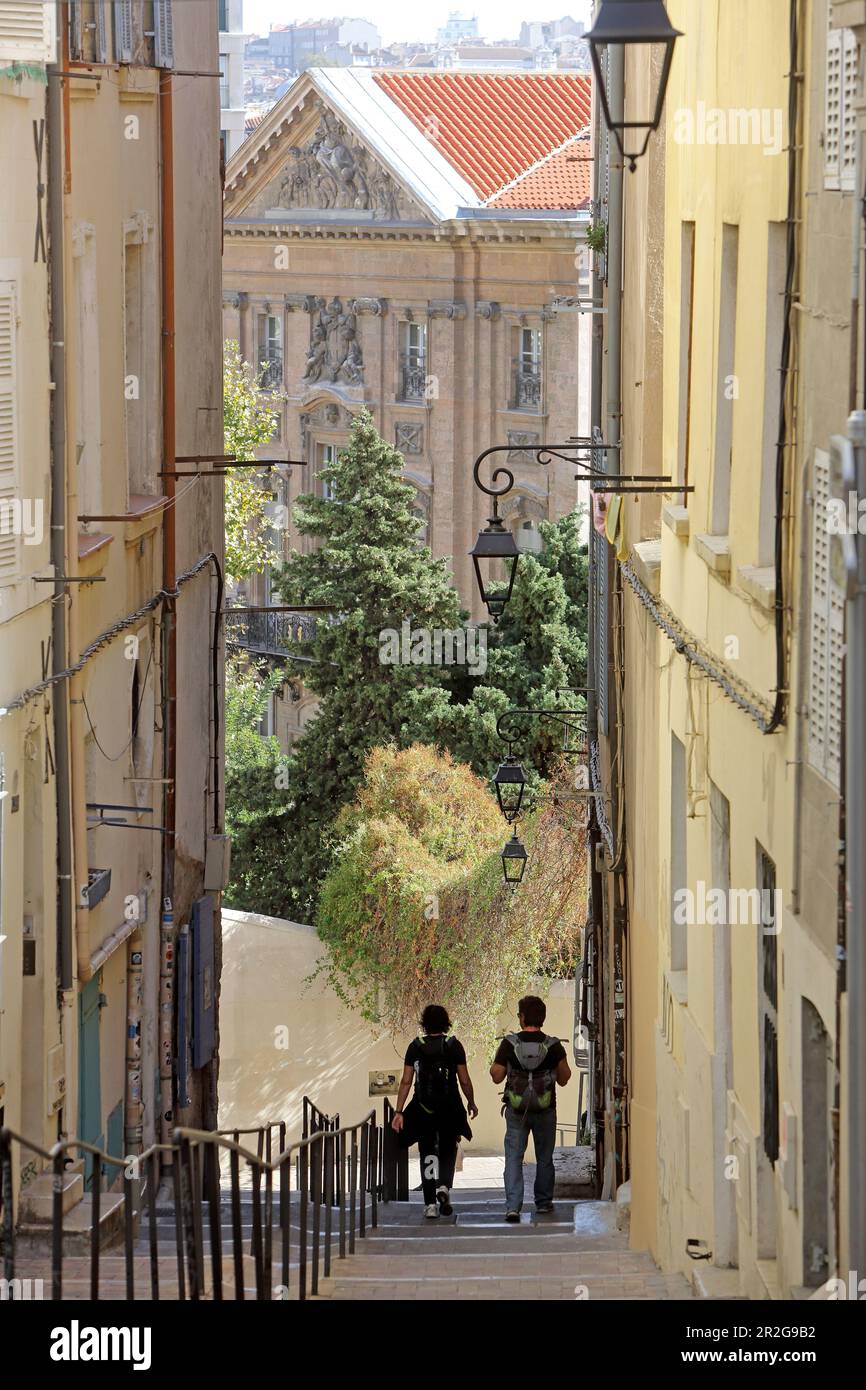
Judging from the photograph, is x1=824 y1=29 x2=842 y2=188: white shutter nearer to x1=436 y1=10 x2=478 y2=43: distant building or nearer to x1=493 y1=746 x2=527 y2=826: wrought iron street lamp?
x1=493 y1=746 x2=527 y2=826: wrought iron street lamp

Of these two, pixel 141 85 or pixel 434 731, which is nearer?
pixel 141 85

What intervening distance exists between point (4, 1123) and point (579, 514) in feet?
72.5

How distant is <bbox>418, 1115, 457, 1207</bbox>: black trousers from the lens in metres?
14.0

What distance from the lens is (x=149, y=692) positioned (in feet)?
56.0

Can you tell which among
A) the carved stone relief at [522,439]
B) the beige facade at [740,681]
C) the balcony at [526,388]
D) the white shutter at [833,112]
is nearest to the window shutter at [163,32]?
the beige facade at [740,681]

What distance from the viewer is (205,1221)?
14289 mm

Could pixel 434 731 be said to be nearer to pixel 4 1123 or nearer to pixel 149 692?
pixel 149 692

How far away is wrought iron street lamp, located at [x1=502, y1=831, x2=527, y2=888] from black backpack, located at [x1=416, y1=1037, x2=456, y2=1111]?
8.28 m

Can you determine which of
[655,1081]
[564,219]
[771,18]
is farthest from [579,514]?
[771,18]

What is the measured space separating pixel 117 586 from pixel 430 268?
104 ft

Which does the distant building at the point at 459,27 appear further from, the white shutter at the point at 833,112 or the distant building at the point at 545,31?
the white shutter at the point at 833,112

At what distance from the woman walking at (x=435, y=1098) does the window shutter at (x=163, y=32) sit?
7.74 metres

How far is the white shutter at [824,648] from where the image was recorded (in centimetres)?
699

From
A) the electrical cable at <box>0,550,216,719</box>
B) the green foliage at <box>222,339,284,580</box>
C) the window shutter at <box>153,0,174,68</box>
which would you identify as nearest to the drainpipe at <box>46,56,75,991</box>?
the electrical cable at <box>0,550,216,719</box>
